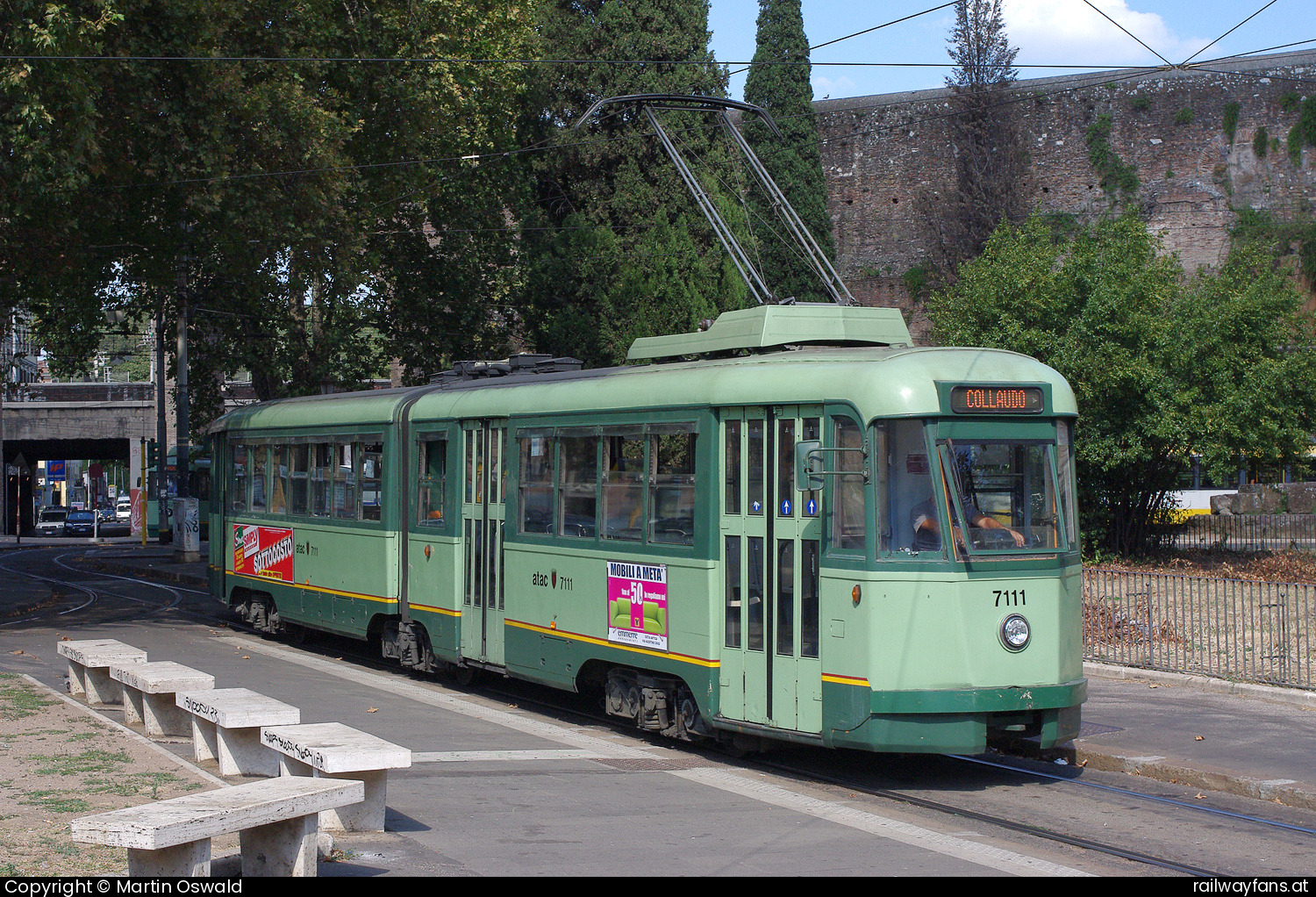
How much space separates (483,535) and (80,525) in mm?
48888

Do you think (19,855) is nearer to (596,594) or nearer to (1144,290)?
(596,594)

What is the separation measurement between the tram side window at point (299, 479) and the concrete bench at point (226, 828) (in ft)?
34.6

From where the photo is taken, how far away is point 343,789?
6.45 meters

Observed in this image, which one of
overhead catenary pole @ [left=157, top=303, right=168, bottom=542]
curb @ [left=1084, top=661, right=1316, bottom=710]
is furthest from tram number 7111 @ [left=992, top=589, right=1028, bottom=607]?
overhead catenary pole @ [left=157, top=303, right=168, bottom=542]

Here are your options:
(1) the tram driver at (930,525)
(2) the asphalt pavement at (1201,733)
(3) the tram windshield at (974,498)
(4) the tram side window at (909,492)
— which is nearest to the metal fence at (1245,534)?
(2) the asphalt pavement at (1201,733)

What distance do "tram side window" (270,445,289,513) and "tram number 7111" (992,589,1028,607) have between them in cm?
1111

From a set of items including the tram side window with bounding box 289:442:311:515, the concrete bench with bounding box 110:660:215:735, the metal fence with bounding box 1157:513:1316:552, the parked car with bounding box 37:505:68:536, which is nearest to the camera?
the concrete bench with bounding box 110:660:215:735

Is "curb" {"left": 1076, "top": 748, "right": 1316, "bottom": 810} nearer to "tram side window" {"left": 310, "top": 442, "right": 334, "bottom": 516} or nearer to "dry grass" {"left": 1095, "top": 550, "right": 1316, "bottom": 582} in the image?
"tram side window" {"left": 310, "top": 442, "right": 334, "bottom": 516}

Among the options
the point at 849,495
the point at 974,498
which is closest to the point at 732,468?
the point at 849,495

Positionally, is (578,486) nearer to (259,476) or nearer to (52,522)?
(259,476)

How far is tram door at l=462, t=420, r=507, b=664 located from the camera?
41.9ft

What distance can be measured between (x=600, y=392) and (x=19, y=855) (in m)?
6.20

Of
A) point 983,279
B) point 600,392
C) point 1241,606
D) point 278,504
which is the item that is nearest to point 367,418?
point 278,504

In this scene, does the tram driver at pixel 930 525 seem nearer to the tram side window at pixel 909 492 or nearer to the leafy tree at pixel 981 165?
the tram side window at pixel 909 492
